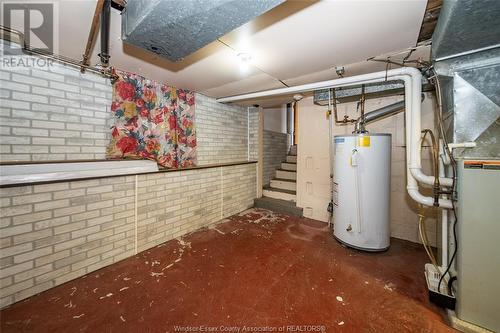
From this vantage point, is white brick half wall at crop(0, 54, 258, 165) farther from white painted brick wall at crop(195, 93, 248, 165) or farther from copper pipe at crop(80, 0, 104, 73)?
white painted brick wall at crop(195, 93, 248, 165)

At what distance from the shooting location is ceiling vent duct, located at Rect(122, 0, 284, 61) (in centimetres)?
116

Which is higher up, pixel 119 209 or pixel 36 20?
pixel 36 20

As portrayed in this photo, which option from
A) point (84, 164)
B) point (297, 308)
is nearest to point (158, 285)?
point (297, 308)

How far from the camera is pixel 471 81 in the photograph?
1.63m

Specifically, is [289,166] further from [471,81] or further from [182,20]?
[182,20]

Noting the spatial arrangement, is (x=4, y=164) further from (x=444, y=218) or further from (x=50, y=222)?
(x=444, y=218)

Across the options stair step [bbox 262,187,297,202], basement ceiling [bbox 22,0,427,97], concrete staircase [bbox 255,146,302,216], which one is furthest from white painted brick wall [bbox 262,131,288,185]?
basement ceiling [bbox 22,0,427,97]

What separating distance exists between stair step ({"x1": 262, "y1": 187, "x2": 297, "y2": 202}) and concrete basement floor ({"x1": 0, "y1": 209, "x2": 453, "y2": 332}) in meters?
1.63

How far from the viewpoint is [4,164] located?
5.57 ft

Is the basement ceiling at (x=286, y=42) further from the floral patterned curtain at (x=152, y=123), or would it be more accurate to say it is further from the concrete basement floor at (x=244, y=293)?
the concrete basement floor at (x=244, y=293)

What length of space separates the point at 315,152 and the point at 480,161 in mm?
2426

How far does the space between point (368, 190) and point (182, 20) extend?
8.97ft

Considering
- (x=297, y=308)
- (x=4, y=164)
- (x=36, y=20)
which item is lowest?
(x=297, y=308)

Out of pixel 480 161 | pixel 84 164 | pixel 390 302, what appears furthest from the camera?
pixel 84 164
